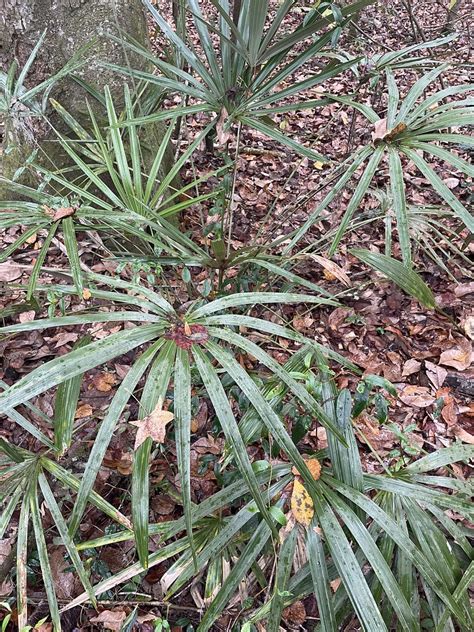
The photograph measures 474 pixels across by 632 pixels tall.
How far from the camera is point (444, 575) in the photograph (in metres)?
0.69

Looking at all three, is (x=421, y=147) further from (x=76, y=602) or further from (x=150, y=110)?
(x=76, y=602)

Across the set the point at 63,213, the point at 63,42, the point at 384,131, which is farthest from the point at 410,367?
the point at 63,42

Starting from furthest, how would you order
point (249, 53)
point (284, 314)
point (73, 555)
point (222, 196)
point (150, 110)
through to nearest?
point (284, 314)
point (150, 110)
point (222, 196)
point (249, 53)
point (73, 555)

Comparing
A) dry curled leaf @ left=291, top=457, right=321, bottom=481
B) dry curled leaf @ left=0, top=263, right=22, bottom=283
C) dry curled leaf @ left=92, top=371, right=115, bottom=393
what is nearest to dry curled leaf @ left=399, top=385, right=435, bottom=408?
dry curled leaf @ left=291, top=457, right=321, bottom=481

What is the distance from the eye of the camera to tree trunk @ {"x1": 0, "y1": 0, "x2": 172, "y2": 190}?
158 centimetres

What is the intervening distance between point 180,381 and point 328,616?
1.32ft

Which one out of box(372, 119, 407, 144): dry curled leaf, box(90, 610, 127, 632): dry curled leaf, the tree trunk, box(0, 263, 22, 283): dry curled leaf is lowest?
box(90, 610, 127, 632): dry curled leaf

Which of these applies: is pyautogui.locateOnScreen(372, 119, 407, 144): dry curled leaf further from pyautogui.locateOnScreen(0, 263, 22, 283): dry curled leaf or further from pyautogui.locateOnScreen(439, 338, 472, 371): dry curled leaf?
pyautogui.locateOnScreen(0, 263, 22, 283): dry curled leaf

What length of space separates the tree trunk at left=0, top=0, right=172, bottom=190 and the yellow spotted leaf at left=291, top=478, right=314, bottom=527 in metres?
1.45

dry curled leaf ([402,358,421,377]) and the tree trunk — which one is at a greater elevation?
the tree trunk

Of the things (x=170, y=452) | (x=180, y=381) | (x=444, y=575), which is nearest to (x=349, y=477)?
(x=444, y=575)

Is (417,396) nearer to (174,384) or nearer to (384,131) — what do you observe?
(384,131)

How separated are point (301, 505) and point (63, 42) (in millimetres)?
1729

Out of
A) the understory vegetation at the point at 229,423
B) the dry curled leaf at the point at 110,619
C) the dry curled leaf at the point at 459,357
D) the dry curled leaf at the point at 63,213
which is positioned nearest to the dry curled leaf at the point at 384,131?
the understory vegetation at the point at 229,423
